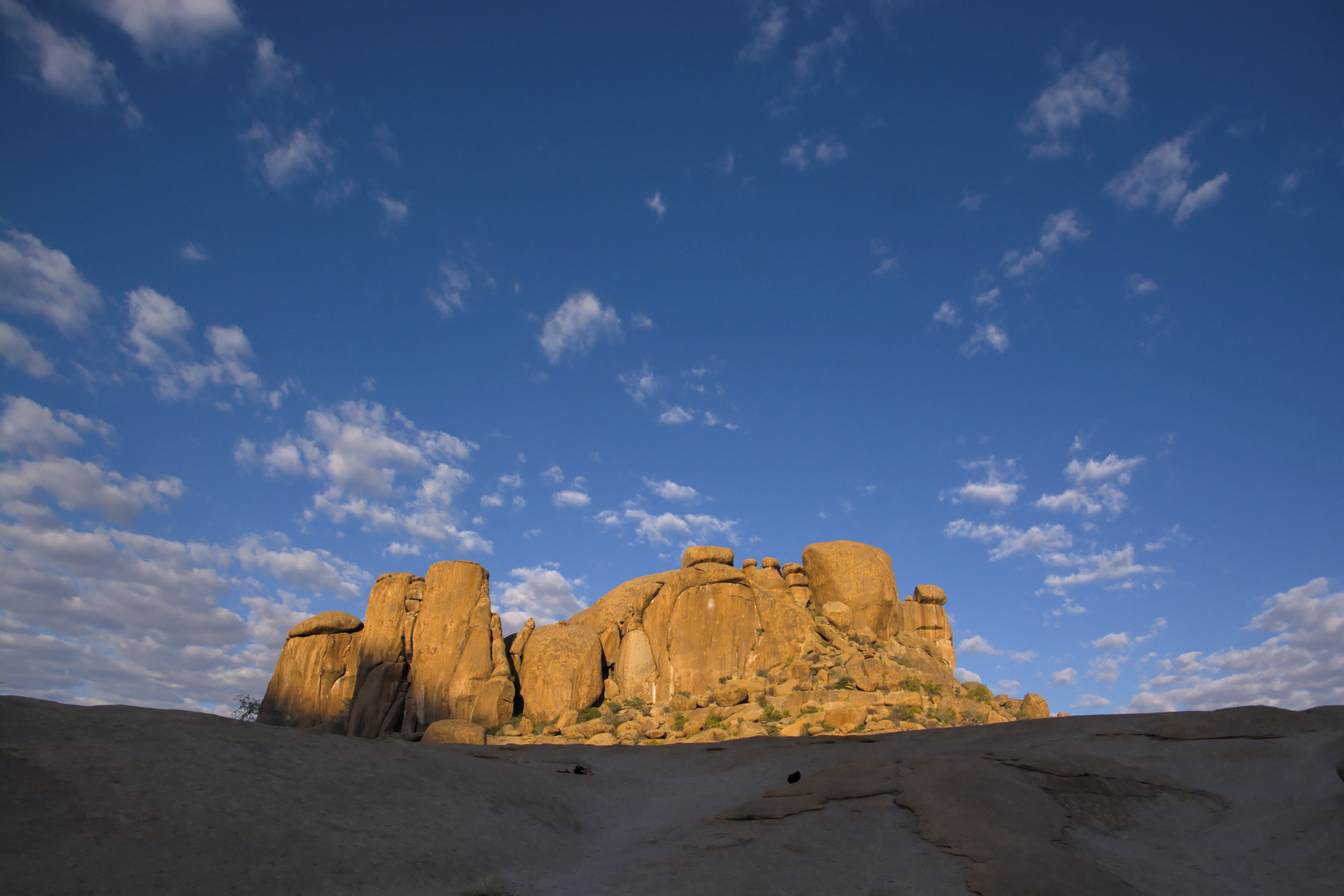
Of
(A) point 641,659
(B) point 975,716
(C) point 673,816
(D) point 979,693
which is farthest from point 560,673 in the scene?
(C) point 673,816

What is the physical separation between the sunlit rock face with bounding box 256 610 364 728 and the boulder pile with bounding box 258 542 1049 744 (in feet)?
0.25

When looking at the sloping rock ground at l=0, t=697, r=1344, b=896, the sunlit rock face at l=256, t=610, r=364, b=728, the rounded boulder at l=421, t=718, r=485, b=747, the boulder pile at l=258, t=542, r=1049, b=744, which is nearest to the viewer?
the sloping rock ground at l=0, t=697, r=1344, b=896

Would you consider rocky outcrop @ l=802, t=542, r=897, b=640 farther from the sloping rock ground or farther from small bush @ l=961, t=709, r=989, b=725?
the sloping rock ground

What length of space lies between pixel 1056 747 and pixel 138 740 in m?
13.4

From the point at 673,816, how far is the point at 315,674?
41.4m

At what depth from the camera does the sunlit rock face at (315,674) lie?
44938 mm

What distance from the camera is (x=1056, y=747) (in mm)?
12594

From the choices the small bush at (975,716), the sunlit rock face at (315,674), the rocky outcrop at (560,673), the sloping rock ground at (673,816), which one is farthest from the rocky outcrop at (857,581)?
the sloping rock ground at (673,816)

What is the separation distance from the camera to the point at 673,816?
11648 millimetres

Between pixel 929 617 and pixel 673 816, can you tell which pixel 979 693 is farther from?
pixel 673 816

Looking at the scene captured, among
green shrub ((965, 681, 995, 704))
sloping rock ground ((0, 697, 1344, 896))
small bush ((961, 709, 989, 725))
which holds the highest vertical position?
green shrub ((965, 681, 995, 704))

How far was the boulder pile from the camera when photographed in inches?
1471

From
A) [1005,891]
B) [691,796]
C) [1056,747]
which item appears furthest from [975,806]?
[691,796]

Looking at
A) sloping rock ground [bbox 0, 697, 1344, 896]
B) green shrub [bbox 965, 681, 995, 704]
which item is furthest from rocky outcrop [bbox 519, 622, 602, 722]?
sloping rock ground [bbox 0, 697, 1344, 896]
